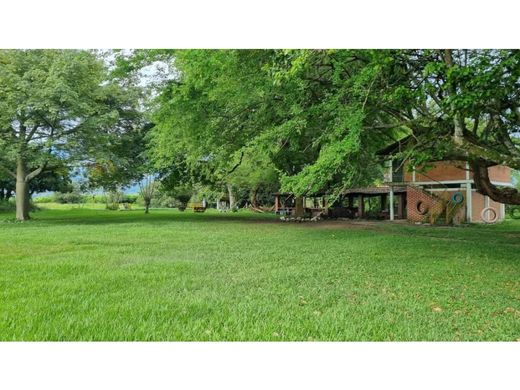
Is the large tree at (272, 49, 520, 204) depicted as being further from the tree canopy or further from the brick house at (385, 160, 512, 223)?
the brick house at (385, 160, 512, 223)

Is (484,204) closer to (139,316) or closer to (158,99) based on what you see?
(158,99)

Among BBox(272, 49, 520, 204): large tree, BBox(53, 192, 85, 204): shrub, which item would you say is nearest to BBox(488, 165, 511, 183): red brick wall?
BBox(272, 49, 520, 204): large tree

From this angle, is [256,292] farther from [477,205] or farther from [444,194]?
[477,205]

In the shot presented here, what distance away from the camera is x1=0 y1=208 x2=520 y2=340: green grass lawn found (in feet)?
8.49

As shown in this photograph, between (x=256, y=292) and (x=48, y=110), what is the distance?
28.4 ft

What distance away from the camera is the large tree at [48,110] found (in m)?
9.64

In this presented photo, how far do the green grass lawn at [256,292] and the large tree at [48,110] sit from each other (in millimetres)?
4627

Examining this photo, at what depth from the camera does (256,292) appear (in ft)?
11.4

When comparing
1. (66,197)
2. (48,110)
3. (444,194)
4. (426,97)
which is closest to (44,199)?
(66,197)

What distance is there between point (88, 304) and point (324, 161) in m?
2.85

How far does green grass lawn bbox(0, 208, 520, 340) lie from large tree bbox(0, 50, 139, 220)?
4627 mm

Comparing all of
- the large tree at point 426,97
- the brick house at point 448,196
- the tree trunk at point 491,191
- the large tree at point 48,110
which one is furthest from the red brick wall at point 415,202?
the large tree at point 48,110

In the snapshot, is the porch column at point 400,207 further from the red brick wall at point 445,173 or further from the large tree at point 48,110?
the large tree at point 48,110

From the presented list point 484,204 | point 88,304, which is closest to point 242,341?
point 88,304
